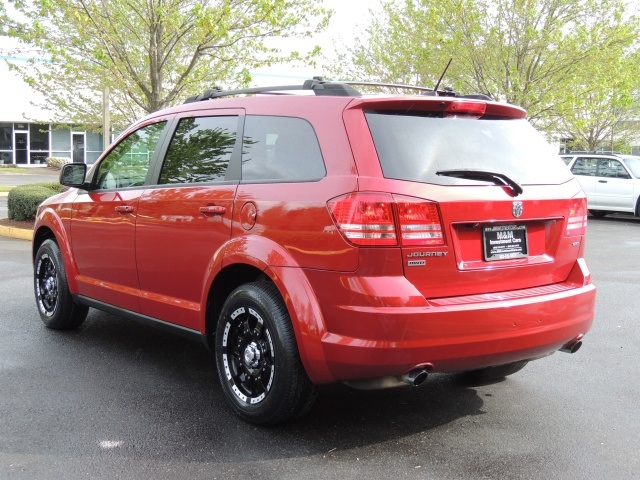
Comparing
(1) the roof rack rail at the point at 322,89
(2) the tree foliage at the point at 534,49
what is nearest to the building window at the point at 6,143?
(2) the tree foliage at the point at 534,49

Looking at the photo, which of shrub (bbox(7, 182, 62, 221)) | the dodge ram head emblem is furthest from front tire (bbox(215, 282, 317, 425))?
shrub (bbox(7, 182, 62, 221))

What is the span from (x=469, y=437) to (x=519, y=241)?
110cm

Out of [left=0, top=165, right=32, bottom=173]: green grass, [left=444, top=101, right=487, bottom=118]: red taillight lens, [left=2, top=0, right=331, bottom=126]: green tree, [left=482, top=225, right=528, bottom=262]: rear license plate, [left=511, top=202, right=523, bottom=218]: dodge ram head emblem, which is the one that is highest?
[left=2, top=0, right=331, bottom=126]: green tree

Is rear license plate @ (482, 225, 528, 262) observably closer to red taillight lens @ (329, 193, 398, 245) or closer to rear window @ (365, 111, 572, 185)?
rear window @ (365, 111, 572, 185)

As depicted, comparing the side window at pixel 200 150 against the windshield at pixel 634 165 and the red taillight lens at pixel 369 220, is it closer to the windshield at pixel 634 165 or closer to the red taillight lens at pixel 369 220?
the red taillight lens at pixel 369 220

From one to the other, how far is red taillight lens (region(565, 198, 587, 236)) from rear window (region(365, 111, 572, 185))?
0.16 m

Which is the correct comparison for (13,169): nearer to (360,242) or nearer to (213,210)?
(213,210)

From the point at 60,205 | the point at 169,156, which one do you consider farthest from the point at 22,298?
the point at 169,156

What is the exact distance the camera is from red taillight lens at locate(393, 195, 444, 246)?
11.6 ft

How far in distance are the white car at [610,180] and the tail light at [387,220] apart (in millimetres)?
17191

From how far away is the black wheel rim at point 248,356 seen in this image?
402 cm

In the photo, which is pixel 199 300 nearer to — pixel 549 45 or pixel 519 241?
pixel 519 241

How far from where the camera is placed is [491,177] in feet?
12.7

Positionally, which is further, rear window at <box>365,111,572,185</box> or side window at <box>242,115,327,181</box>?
side window at <box>242,115,327,181</box>
